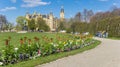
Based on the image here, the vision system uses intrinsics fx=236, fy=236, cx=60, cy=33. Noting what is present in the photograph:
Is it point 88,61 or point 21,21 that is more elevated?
point 88,61

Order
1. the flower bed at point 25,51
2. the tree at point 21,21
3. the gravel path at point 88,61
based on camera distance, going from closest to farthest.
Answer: the flower bed at point 25,51 < the gravel path at point 88,61 < the tree at point 21,21

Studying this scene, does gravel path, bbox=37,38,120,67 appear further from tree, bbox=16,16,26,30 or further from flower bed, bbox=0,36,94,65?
tree, bbox=16,16,26,30

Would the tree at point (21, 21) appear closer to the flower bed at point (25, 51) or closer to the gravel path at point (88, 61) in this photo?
the flower bed at point (25, 51)

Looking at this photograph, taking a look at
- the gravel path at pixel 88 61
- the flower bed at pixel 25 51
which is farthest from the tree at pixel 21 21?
the gravel path at pixel 88 61

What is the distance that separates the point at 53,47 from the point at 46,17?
537 ft

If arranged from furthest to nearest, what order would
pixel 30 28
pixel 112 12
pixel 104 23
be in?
pixel 30 28, pixel 112 12, pixel 104 23

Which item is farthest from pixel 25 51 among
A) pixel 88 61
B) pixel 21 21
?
pixel 21 21

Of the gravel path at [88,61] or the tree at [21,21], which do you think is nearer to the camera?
the gravel path at [88,61]

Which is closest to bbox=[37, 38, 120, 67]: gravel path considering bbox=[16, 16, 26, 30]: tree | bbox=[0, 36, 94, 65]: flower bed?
bbox=[0, 36, 94, 65]: flower bed

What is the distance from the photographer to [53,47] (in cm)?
1404

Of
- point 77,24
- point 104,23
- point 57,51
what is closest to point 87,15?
point 77,24

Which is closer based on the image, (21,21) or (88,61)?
(88,61)

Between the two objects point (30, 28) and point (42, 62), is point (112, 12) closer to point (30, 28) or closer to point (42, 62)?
point (30, 28)

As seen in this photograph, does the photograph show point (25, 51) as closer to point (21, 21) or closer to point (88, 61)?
point (88, 61)
